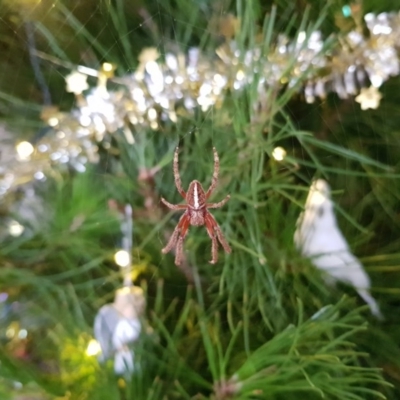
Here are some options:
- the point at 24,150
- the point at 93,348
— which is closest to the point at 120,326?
the point at 93,348

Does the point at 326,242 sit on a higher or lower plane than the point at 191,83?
lower

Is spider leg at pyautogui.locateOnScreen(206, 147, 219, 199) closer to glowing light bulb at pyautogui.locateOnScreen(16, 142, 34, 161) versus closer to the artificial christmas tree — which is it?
the artificial christmas tree

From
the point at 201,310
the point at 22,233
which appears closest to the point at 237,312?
the point at 201,310

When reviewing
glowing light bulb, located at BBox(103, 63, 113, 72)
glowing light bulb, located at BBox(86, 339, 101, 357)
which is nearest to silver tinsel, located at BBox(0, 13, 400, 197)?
glowing light bulb, located at BBox(103, 63, 113, 72)

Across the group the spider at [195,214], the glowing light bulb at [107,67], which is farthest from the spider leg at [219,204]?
the glowing light bulb at [107,67]

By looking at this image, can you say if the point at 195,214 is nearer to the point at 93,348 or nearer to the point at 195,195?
the point at 195,195

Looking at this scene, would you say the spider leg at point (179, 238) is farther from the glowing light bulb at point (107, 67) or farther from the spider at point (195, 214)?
the glowing light bulb at point (107, 67)

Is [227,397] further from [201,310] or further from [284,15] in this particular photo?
[284,15]
